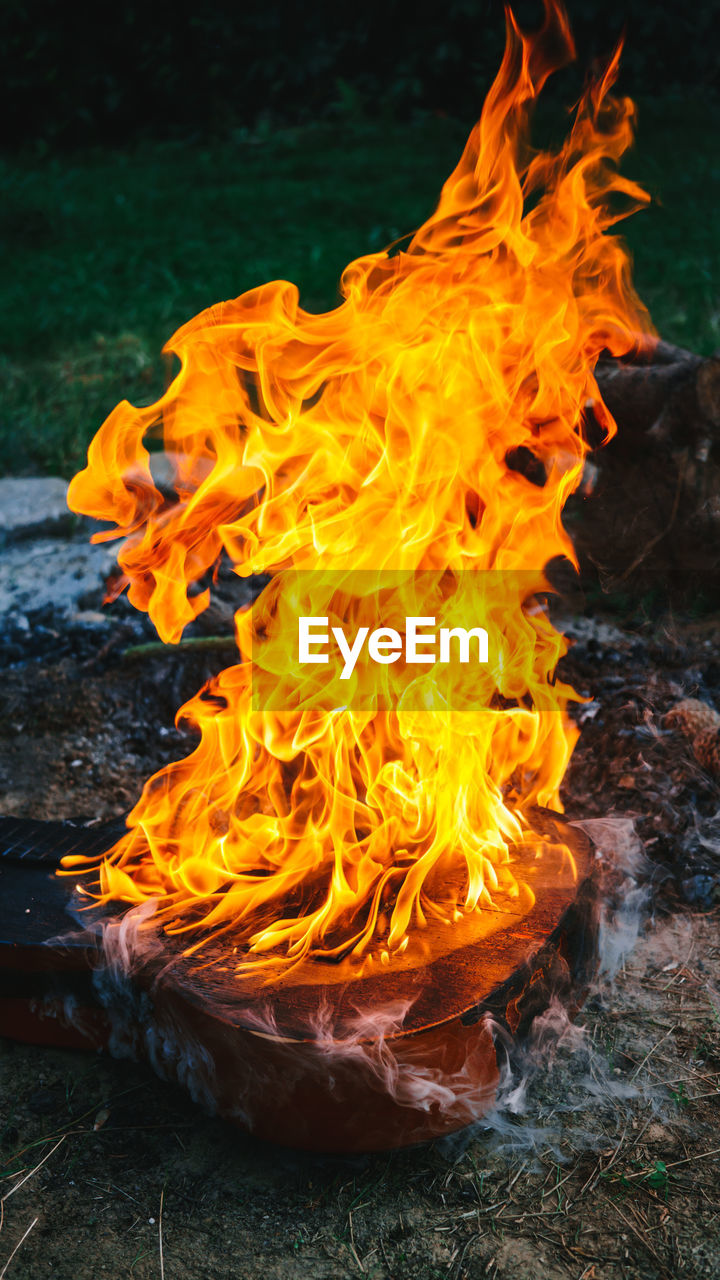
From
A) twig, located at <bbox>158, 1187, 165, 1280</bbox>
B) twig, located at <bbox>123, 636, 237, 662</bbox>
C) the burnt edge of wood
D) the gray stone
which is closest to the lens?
twig, located at <bbox>158, 1187, 165, 1280</bbox>

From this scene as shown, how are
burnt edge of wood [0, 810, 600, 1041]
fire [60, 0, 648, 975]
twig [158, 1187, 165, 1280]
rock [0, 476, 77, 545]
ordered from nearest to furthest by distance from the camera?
twig [158, 1187, 165, 1280] < burnt edge of wood [0, 810, 600, 1041] < fire [60, 0, 648, 975] < rock [0, 476, 77, 545]

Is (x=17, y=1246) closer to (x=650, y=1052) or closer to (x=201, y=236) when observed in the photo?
(x=650, y=1052)

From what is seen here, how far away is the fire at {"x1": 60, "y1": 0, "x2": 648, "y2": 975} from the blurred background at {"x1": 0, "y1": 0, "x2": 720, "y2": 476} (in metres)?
4.08

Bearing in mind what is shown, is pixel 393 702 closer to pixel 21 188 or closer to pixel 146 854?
pixel 146 854

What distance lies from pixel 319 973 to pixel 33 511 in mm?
3744

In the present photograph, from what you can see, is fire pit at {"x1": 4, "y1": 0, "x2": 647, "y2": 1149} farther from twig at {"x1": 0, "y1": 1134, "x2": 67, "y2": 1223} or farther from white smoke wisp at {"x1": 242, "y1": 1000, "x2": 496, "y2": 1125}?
twig at {"x1": 0, "y1": 1134, "x2": 67, "y2": 1223}

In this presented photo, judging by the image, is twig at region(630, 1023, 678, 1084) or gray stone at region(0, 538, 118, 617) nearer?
twig at region(630, 1023, 678, 1084)

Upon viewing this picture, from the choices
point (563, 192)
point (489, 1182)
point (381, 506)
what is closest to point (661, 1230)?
point (489, 1182)

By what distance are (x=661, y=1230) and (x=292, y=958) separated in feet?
3.15

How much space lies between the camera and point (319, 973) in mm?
2496

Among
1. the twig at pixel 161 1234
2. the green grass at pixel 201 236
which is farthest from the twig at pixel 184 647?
the twig at pixel 161 1234

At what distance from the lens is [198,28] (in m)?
12.7

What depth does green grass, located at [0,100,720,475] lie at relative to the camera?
717 centimetres

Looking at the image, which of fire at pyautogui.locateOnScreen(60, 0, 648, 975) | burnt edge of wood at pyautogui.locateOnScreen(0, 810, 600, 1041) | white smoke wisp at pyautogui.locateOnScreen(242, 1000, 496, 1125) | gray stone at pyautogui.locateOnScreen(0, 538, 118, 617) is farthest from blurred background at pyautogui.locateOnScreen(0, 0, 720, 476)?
white smoke wisp at pyautogui.locateOnScreen(242, 1000, 496, 1125)
